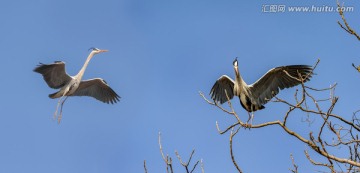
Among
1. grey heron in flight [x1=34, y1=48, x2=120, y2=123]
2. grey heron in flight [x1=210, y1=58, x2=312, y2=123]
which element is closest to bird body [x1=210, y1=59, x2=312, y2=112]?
grey heron in flight [x1=210, y1=58, x2=312, y2=123]

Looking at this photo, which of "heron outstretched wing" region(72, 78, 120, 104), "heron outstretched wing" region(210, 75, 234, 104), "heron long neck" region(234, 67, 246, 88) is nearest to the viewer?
"heron long neck" region(234, 67, 246, 88)

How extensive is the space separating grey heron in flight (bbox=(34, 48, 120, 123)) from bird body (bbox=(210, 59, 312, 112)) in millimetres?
3280

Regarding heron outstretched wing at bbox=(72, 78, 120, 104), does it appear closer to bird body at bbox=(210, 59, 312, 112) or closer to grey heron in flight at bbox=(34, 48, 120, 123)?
grey heron in flight at bbox=(34, 48, 120, 123)

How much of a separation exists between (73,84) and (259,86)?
4.22 m

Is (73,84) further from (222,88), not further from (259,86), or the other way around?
(259,86)

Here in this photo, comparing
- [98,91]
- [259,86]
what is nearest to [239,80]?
[259,86]

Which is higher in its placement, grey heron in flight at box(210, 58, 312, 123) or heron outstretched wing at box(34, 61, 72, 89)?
heron outstretched wing at box(34, 61, 72, 89)

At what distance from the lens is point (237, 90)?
1084 centimetres

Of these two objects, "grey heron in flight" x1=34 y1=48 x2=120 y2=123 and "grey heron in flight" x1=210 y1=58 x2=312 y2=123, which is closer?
"grey heron in flight" x1=210 y1=58 x2=312 y2=123

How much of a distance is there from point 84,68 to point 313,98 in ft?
27.8

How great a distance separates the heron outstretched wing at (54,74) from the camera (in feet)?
40.1

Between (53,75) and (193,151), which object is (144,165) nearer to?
(193,151)

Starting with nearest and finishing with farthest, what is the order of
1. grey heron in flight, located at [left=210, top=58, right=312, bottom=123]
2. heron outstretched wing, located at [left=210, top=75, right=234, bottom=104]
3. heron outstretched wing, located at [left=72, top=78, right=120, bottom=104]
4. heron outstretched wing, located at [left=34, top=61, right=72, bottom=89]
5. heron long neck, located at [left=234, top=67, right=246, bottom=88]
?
heron long neck, located at [left=234, top=67, right=246, bottom=88] < grey heron in flight, located at [left=210, top=58, right=312, bottom=123] < heron outstretched wing, located at [left=210, top=75, right=234, bottom=104] < heron outstretched wing, located at [left=34, top=61, right=72, bottom=89] < heron outstretched wing, located at [left=72, top=78, right=120, bottom=104]

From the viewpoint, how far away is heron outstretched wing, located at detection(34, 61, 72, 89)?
12.2 metres
